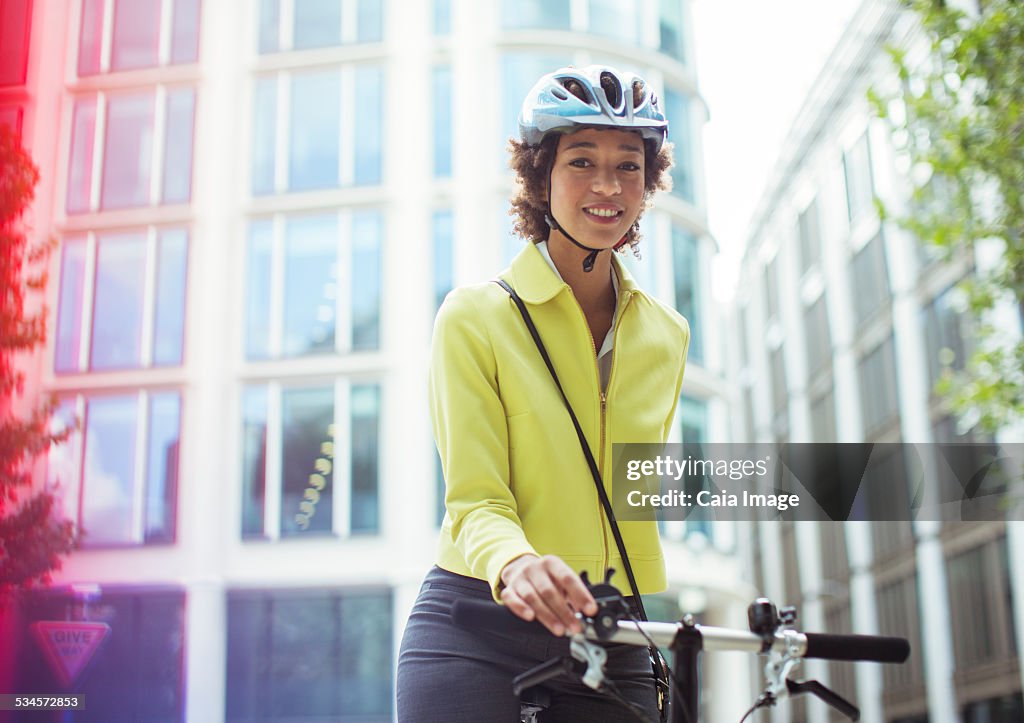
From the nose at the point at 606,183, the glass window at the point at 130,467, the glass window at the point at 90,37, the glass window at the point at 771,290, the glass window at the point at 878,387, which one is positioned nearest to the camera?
the nose at the point at 606,183

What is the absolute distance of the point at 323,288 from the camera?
24.8ft

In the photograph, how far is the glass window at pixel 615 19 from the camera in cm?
Answer: 660

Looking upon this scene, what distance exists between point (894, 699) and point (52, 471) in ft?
30.7

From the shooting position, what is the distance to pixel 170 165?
6285 mm

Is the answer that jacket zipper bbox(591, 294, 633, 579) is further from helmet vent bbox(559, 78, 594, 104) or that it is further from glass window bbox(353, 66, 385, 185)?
glass window bbox(353, 66, 385, 185)

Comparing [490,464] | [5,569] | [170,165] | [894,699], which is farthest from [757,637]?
[894,699]

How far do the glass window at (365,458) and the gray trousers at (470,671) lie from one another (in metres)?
6.15

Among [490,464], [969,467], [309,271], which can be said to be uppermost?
[309,271]

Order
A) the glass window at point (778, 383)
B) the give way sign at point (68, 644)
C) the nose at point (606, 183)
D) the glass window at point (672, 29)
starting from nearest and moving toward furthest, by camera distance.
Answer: the nose at point (606, 183)
the give way sign at point (68, 644)
the glass window at point (672, 29)
the glass window at point (778, 383)

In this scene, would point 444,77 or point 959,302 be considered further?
point 444,77

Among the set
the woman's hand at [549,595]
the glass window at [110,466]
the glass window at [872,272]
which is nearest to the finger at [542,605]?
the woman's hand at [549,595]

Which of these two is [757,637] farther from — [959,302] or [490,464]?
[959,302]

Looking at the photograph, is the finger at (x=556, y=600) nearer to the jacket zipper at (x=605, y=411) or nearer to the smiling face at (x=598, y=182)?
the jacket zipper at (x=605, y=411)

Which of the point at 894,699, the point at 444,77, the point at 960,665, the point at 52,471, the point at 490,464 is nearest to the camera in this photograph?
the point at 490,464
